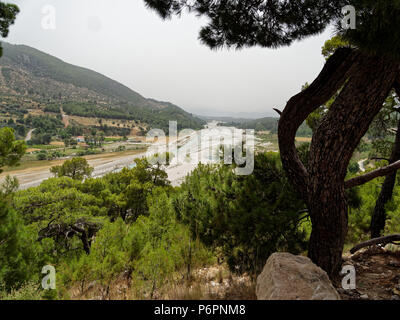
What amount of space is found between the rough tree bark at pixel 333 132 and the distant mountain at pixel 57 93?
297 ft

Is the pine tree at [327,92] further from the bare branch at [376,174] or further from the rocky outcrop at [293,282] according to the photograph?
the rocky outcrop at [293,282]

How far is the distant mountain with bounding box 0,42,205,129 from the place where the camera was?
93875 mm

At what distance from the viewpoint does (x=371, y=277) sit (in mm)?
2123

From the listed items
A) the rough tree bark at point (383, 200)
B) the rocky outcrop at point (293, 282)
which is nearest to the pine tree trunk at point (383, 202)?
the rough tree bark at point (383, 200)

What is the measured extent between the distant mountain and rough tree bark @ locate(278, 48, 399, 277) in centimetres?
9041

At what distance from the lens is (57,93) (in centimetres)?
12312

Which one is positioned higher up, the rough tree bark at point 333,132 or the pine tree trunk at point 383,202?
the rough tree bark at point 333,132

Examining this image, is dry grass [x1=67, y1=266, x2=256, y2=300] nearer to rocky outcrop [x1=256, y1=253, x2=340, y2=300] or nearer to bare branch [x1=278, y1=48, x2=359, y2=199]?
rocky outcrop [x1=256, y1=253, x2=340, y2=300]

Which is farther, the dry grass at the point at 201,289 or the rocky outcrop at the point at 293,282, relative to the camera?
the dry grass at the point at 201,289

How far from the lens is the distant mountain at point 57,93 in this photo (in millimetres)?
93875

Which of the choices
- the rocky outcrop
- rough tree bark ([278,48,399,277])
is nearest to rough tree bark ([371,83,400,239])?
rough tree bark ([278,48,399,277])

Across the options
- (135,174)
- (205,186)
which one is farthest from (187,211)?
(135,174)
